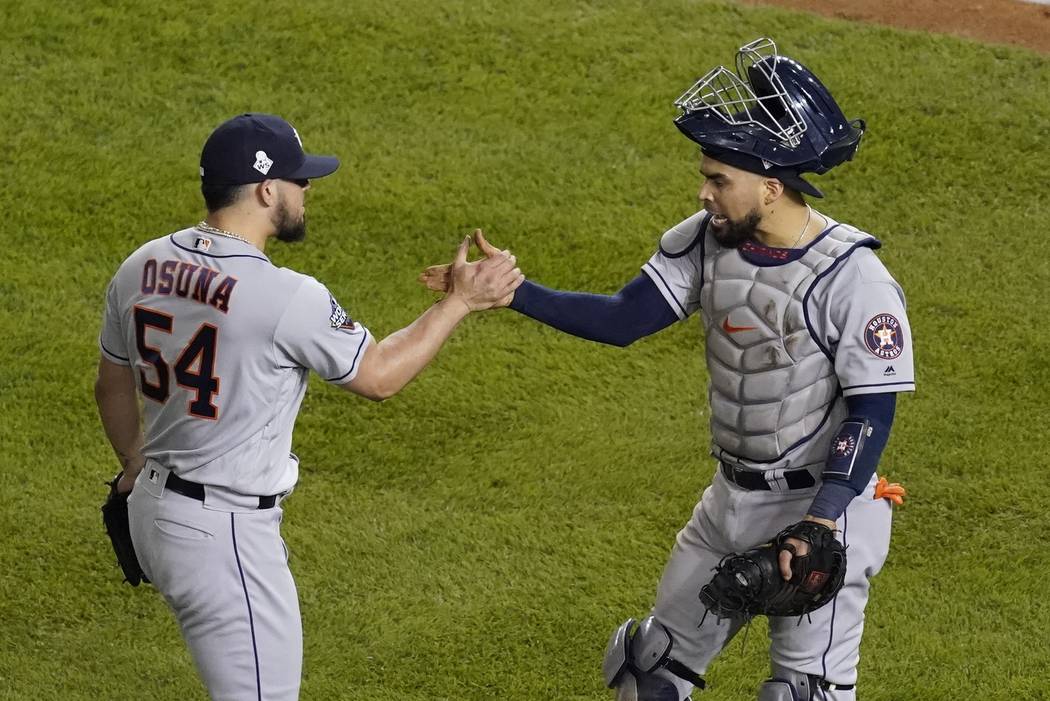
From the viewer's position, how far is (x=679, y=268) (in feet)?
14.3

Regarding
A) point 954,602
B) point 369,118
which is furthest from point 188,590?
point 369,118

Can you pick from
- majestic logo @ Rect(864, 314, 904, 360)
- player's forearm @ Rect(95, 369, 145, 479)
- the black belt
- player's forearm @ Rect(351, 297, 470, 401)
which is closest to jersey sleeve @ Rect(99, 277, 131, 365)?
player's forearm @ Rect(95, 369, 145, 479)

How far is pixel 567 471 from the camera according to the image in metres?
6.25

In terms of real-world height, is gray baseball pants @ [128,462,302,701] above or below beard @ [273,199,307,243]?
below

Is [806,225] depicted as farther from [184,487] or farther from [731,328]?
[184,487]

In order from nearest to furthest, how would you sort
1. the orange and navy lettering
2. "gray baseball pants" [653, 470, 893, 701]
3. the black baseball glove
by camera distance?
the orange and navy lettering, "gray baseball pants" [653, 470, 893, 701], the black baseball glove

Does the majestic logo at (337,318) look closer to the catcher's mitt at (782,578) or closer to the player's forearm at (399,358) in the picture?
the player's forearm at (399,358)

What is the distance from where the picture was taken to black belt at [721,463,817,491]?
13.7 ft

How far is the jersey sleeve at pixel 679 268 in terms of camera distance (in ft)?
14.3

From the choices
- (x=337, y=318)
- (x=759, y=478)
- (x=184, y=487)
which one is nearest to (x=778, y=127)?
(x=759, y=478)

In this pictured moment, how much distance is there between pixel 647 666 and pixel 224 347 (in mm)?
1607

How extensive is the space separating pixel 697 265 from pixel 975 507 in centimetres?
231

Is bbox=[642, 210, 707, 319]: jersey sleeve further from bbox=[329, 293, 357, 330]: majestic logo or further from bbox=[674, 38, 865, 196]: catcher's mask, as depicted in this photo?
bbox=[329, 293, 357, 330]: majestic logo

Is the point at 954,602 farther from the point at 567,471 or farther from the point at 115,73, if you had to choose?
the point at 115,73
